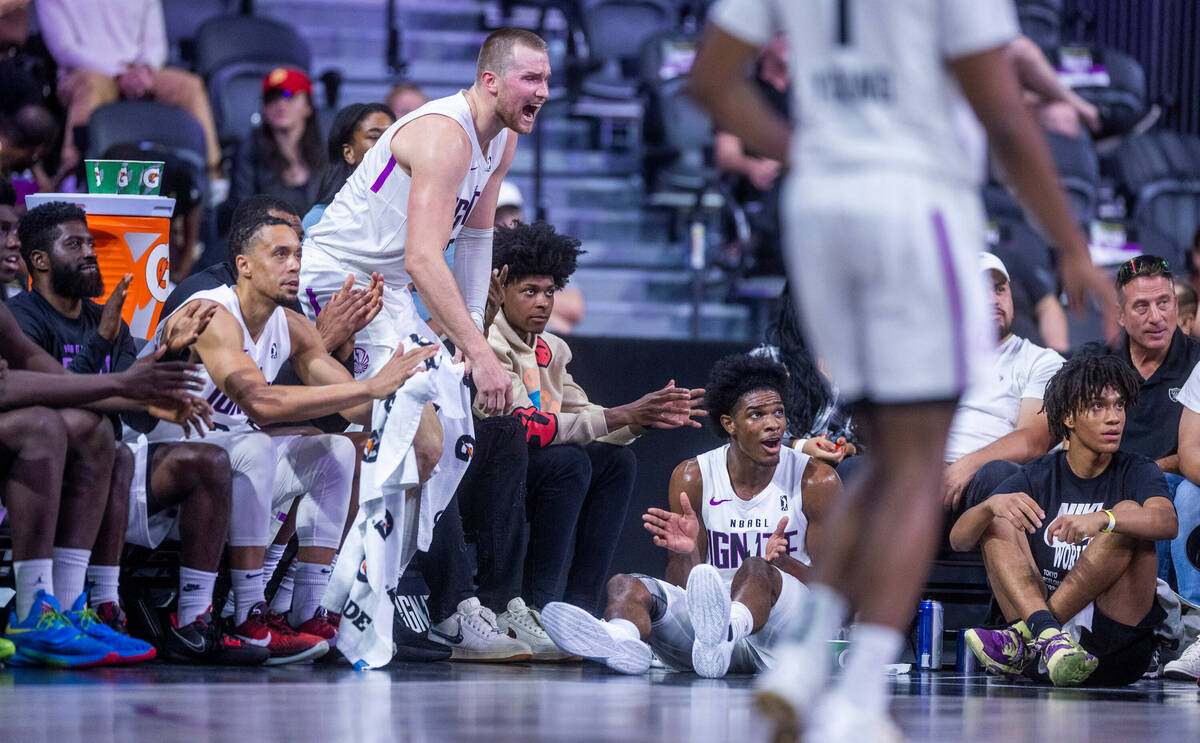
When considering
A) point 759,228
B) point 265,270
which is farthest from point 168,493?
point 759,228

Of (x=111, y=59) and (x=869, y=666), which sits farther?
(x=111, y=59)

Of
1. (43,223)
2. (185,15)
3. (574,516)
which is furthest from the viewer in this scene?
(185,15)

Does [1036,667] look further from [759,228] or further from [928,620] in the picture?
[759,228]

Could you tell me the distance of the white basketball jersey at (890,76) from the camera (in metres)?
2.24

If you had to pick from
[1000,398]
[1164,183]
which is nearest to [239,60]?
[1000,398]

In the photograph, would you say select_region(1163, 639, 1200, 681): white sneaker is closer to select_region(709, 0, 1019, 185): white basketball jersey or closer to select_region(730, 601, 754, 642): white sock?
select_region(730, 601, 754, 642): white sock

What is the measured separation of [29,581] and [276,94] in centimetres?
351

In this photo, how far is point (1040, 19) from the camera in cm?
1071

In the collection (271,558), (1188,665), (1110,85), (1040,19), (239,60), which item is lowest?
(1188,665)

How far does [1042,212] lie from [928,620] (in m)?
2.88

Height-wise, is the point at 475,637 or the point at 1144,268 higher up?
the point at 1144,268

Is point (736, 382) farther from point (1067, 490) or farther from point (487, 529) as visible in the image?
point (1067, 490)

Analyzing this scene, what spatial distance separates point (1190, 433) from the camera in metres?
4.98

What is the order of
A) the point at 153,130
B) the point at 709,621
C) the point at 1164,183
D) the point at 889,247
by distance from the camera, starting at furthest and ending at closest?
the point at 1164,183 < the point at 153,130 < the point at 709,621 < the point at 889,247
